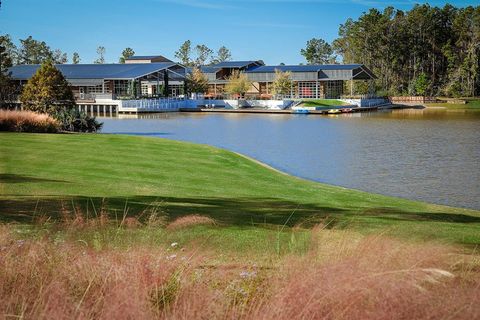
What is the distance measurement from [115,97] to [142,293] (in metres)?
65.2

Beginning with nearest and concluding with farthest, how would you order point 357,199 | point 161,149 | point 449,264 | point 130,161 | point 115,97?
point 449,264
point 357,199
point 130,161
point 161,149
point 115,97

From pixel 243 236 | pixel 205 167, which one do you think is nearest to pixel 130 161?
pixel 205 167

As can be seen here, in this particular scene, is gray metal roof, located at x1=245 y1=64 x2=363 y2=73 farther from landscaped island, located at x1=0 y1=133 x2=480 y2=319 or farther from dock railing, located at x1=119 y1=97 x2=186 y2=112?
landscaped island, located at x1=0 y1=133 x2=480 y2=319

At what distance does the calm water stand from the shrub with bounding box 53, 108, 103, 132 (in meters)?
5.87

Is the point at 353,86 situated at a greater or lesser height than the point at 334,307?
greater

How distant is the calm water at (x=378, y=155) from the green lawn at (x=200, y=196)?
2768 millimetres

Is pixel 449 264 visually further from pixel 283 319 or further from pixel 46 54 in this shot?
pixel 46 54


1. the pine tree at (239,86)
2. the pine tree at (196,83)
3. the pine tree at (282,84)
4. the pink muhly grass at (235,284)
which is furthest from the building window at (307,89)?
the pink muhly grass at (235,284)

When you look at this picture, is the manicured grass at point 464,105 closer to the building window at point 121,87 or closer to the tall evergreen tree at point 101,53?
the building window at point 121,87

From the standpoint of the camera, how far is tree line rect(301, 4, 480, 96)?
8188 cm

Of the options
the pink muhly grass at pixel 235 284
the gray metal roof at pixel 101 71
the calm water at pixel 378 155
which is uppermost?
the gray metal roof at pixel 101 71

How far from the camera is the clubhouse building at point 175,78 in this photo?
2726 inches

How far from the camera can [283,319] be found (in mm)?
3217

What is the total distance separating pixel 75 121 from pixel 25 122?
4.68m
